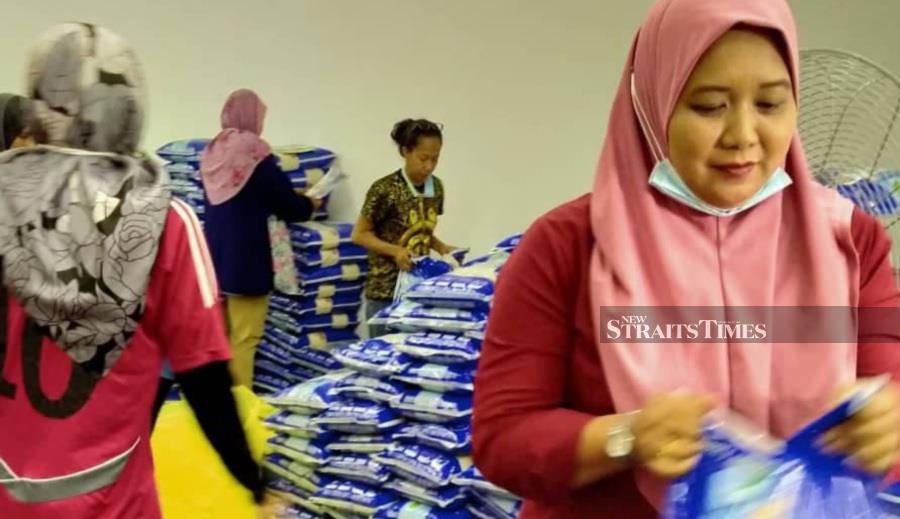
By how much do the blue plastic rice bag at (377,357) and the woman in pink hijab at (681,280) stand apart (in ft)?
4.97

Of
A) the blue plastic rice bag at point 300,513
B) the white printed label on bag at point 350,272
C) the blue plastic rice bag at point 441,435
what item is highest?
the blue plastic rice bag at point 441,435

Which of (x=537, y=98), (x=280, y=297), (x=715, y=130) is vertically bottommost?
(x=280, y=297)

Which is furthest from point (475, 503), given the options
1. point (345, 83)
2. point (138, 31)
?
point (138, 31)

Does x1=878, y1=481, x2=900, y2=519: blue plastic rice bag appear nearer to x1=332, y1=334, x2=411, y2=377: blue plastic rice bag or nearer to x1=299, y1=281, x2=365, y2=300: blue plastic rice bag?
x1=332, y1=334, x2=411, y2=377: blue plastic rice bag

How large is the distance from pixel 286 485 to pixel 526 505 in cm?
185

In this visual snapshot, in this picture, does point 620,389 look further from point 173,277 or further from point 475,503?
point 475,503

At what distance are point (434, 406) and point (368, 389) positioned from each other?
269 mm

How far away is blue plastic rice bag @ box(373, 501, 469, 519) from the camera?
A: 2.38 m

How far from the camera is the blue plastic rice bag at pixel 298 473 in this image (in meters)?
2.77

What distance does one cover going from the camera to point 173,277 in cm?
155

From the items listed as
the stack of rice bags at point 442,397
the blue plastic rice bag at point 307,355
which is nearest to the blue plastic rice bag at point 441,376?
the stack of rice bags at point 442,397

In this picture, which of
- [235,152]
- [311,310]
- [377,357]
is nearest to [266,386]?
[311,310]

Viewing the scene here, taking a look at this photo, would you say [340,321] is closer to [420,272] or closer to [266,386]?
[266,386]

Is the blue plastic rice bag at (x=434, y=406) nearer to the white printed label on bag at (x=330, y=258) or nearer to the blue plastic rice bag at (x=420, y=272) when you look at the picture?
the blue plastic rice bag at (x=420, y=272)
